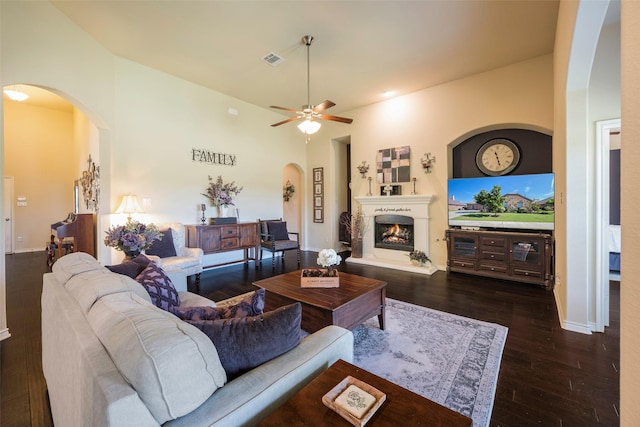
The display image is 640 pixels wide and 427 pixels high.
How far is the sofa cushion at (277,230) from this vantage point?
5770 mm

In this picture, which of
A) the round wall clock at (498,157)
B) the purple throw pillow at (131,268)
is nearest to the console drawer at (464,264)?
the round wall clock at (498,157)

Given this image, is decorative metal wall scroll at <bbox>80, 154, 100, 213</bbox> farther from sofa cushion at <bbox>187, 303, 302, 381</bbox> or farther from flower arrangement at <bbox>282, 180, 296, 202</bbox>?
sofa cushion at <bbox>187, 303, 302, 381</bbox>

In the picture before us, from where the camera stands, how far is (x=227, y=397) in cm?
86

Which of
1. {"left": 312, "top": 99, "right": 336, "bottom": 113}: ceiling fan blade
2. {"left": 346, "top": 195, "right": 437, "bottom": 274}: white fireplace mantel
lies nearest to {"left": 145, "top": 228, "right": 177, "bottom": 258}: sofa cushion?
{"left": 312, "top": 99, "right": 336, "bottom": 113}: ceiling fan blade

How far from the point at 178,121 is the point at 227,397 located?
199 inches

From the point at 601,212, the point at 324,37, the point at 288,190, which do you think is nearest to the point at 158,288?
the point at 324,37

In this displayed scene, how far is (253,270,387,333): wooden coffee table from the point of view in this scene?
2.20 meters

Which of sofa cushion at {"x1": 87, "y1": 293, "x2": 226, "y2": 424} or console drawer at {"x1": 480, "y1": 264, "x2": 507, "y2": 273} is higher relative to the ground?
sofa cushion at {"x1": 87, "y1": 293, "x2": 226, "y2": 424}

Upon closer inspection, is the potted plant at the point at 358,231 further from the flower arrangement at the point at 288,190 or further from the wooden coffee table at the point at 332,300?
the wooden coffee table at the point at 332,300

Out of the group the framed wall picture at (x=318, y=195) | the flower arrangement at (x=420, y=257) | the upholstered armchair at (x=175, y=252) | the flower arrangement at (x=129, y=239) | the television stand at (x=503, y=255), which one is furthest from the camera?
the framed wall picture at (x=318, y=195)

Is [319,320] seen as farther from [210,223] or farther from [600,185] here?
[210,223]

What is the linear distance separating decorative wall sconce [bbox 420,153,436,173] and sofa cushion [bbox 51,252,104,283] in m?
5.06

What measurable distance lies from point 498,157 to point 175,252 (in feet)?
18.5

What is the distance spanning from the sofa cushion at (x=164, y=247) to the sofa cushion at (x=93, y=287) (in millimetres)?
2613
